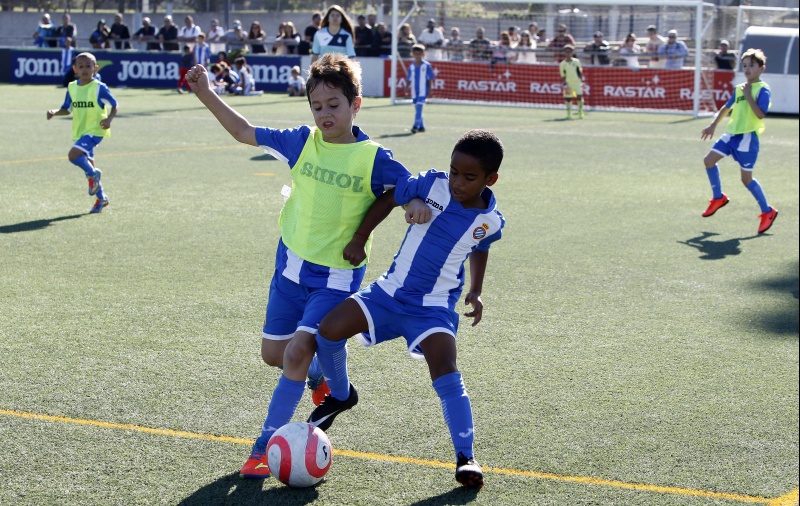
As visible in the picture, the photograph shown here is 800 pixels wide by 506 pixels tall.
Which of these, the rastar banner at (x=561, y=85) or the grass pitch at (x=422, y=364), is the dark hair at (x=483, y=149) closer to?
the grass pitch at (x=422, y=364)

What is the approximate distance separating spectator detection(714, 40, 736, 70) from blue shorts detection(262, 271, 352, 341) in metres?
24.0

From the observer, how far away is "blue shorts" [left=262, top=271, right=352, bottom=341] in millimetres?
4219

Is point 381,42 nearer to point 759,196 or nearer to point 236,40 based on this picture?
point 236,40

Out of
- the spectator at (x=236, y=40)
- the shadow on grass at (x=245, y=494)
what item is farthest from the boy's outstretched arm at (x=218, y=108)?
the spectator at (x=236, y=40)

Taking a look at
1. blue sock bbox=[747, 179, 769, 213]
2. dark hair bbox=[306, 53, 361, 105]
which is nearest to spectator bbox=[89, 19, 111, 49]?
blue sock bbox=[747, 179, 769, 213]

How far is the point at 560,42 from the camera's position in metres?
28.9

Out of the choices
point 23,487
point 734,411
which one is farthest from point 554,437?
point 23,487

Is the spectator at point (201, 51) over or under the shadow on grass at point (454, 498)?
over

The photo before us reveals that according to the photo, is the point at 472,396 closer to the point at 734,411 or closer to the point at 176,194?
the point at 734,411

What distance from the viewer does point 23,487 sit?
150 inches

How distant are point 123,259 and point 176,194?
338 centimetres

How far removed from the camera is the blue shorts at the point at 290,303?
4219 millimetres

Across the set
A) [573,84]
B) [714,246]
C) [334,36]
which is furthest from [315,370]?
[573,84]

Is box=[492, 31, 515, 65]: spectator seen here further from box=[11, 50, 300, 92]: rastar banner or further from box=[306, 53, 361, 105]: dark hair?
box=[306, 53, 361, 105]: dark hair
